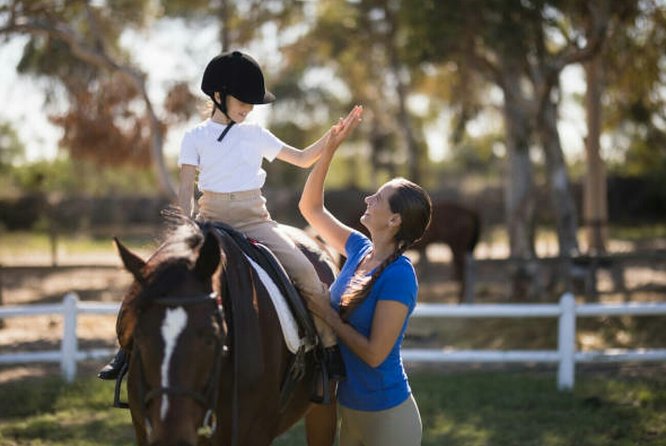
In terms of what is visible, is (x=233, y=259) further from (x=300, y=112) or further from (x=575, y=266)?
(x=300, y=112)

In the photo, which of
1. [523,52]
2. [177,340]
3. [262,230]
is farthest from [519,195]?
[177,340]

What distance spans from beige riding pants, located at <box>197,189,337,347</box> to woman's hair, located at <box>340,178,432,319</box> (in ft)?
0.79

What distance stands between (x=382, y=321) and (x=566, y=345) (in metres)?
5.26

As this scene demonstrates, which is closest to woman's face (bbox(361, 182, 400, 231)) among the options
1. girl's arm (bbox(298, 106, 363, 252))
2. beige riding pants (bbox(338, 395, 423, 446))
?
girl's arm (bbox(298, 106, 363, 252))

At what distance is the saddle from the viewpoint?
11.5 feet

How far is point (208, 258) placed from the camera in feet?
9.53

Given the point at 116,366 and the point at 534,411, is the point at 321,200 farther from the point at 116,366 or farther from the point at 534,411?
the point at 534,411

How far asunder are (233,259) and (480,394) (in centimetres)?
497

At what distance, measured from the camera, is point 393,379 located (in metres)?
3.42

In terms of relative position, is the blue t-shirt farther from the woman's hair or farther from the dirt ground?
the dirt ground

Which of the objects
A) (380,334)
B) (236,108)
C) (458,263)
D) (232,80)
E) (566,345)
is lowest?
(458,263)

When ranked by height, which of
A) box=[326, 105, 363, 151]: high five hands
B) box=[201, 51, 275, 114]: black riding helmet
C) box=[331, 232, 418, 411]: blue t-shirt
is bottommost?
box=[331, 232, 418, 411]: blue t-shirt

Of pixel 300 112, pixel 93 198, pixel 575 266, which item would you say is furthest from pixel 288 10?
pixel 300 112

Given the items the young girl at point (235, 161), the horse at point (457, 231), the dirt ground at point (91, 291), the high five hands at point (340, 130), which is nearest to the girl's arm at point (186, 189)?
the young girl at point (235, 161)
